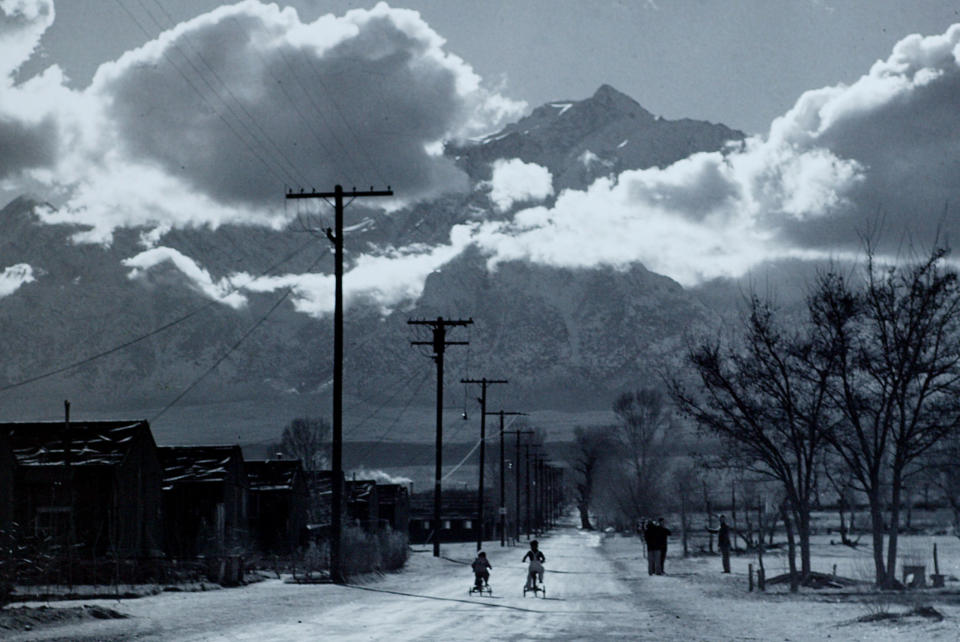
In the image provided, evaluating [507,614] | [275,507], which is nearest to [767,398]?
[507,614]

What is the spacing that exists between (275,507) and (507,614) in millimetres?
40820

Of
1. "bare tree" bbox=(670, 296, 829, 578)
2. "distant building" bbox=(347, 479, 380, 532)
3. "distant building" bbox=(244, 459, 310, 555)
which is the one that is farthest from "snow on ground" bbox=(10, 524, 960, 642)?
"distant building" bbox=(347, 479, 380, 532)

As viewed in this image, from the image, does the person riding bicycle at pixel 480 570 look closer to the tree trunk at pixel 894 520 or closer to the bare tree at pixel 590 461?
the tree trunk at pixel 894 520

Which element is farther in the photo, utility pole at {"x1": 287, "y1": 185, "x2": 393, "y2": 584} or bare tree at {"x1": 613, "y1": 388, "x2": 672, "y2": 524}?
bare tree at {"x1": 613, "y1": 388, "x2": 672, "y2": 524}

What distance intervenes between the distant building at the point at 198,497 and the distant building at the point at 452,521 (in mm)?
51629

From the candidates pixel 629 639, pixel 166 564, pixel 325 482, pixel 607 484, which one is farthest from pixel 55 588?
pixel 607 484

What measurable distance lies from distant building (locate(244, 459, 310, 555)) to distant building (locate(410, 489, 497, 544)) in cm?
4213

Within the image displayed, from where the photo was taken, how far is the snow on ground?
→ 24062mm

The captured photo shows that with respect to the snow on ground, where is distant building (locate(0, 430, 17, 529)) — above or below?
above

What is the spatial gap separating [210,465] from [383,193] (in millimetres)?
21538

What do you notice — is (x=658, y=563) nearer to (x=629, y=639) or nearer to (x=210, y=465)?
(x=210, y=465)

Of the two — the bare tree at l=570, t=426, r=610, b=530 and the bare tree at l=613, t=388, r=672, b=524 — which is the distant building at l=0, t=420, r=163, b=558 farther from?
the bare tree at l=570, t=426, r=610, b=530

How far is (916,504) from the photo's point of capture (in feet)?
486

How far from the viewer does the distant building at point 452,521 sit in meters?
121
